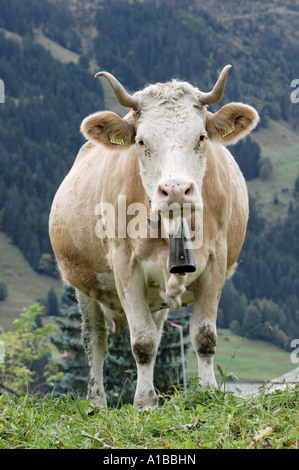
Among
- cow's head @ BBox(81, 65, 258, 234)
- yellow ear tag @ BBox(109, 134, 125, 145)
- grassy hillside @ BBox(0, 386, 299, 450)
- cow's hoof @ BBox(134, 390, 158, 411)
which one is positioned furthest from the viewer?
yellow ear tag @ BBox(109, 134, 125, 145)

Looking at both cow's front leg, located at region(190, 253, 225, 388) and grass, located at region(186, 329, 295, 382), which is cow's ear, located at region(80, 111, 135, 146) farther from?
grass, located at region(186, 329, 295, 382)

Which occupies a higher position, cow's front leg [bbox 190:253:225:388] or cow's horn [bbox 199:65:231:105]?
cow's horn [bbox 199:65:231:105]

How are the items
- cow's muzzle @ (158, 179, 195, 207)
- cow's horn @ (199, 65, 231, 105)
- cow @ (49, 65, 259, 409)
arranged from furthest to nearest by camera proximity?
cow's horn @ (199, 65, 231, 105)
cow @ (49, 65, 259, 409)
cow's muzzle @ (158, 179, 195, 207)

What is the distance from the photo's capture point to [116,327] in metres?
10.4

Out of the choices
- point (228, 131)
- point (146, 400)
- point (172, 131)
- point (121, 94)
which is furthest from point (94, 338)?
point (172, 131)

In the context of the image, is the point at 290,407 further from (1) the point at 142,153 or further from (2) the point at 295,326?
(2) the point at 295,326

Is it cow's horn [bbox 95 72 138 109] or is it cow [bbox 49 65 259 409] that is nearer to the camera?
cow [bbox 49 65 259 409]

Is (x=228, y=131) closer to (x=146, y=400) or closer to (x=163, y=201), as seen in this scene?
(x=163, y=201)

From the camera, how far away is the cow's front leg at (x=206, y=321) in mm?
7809

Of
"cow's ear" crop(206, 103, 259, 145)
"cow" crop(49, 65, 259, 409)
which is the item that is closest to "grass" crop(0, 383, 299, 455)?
"cow" crop(49, 65, 259, 409)

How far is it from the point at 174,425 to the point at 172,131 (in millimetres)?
2909

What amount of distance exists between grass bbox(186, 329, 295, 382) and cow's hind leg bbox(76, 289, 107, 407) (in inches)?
5336

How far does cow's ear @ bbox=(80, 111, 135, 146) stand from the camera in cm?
795

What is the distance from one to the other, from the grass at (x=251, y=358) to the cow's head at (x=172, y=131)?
139 m
